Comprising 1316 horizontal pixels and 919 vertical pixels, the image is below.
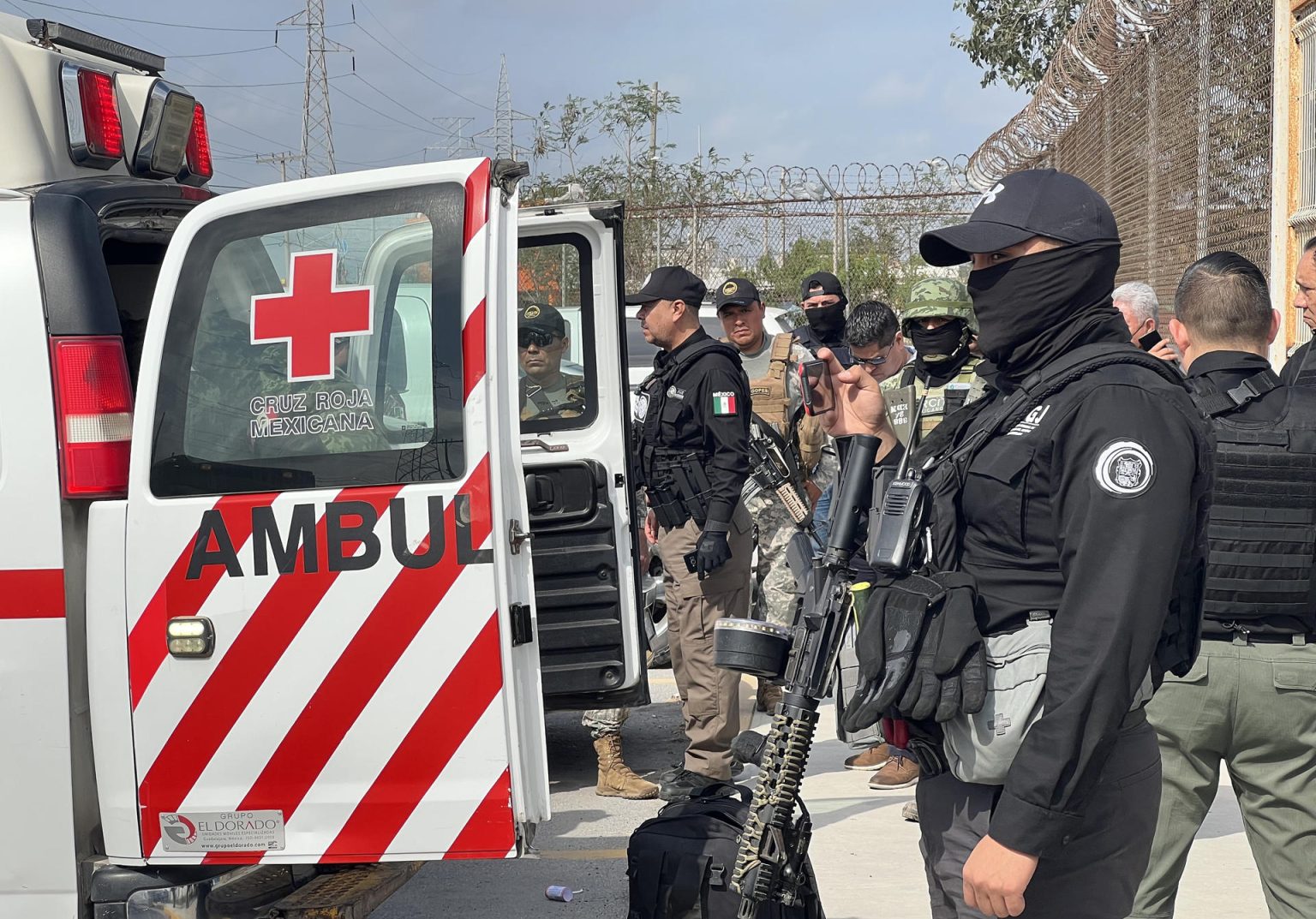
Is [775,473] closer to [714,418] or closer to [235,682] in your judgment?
[714,418]

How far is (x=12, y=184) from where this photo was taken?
2.99 meters

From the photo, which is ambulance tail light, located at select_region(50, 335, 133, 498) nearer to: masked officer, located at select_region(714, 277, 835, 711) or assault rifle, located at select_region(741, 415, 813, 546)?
assault rifle, located at select_region(741, 415, 813, 546)

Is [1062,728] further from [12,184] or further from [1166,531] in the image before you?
[12,184]

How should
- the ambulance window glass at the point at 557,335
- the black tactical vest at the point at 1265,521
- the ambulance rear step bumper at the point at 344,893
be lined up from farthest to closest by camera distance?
the ambulance window glass at the point at 557,335
the black tactical vest at the point at 1265,521
the ambulance rear step bumper at the point at 344,893

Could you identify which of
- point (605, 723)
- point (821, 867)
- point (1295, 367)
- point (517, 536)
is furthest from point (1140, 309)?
point (517, 536)

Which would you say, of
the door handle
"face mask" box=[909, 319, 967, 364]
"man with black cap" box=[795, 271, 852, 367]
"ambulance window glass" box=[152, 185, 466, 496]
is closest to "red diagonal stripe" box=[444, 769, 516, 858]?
the door handle

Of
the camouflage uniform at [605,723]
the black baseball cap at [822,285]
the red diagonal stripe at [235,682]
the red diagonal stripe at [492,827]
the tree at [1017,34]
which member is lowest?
the camouflage uniform at [605,723]

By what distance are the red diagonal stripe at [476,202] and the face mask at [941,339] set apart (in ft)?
5.01

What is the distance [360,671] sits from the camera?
2768mm

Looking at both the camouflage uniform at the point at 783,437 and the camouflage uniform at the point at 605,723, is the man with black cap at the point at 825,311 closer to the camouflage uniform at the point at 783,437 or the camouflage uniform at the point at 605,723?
the camouflage uniform at the point at 783,437

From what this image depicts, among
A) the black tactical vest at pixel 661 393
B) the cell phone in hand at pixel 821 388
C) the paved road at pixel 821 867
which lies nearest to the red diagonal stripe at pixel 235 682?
the cell phone in hand at pixel 821 388

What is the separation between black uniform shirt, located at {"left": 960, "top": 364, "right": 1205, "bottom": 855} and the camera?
6.39ft

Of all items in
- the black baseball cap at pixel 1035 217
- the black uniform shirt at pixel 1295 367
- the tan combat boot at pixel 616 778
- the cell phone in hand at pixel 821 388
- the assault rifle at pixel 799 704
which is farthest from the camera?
the tan combat boot at pixel 616 778

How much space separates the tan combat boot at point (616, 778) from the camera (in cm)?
527
